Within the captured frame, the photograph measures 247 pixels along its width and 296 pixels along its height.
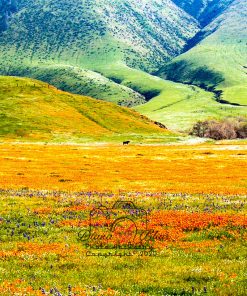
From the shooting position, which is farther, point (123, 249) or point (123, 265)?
point (123, 249)

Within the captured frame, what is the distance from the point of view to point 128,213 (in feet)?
89.2

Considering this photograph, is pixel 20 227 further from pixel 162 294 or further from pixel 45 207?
pixel 162 294

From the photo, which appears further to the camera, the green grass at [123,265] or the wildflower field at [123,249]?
the wildflower field at [123,249]

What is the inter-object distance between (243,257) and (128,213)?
1062cm

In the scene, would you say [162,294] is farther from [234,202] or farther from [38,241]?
[234,202]

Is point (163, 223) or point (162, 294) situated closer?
point (162, 294)

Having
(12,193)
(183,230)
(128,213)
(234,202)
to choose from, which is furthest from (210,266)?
(12,193)

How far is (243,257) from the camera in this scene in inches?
701

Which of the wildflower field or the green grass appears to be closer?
the green grass

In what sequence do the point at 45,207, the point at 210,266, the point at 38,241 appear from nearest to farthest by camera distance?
1. the point at 210,266
2. the point at 38,241
3. the point at 45,207

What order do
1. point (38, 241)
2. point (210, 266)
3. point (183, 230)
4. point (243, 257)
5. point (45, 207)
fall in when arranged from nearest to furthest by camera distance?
point (210, 266)
point (243, 257)
point (38, 241)
point (183, 230)
point (45, 207)

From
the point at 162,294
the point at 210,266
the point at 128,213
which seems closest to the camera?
the point at 162,294

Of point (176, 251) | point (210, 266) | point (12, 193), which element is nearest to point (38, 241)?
point (176, 251)

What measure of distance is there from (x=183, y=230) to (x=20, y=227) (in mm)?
9357
